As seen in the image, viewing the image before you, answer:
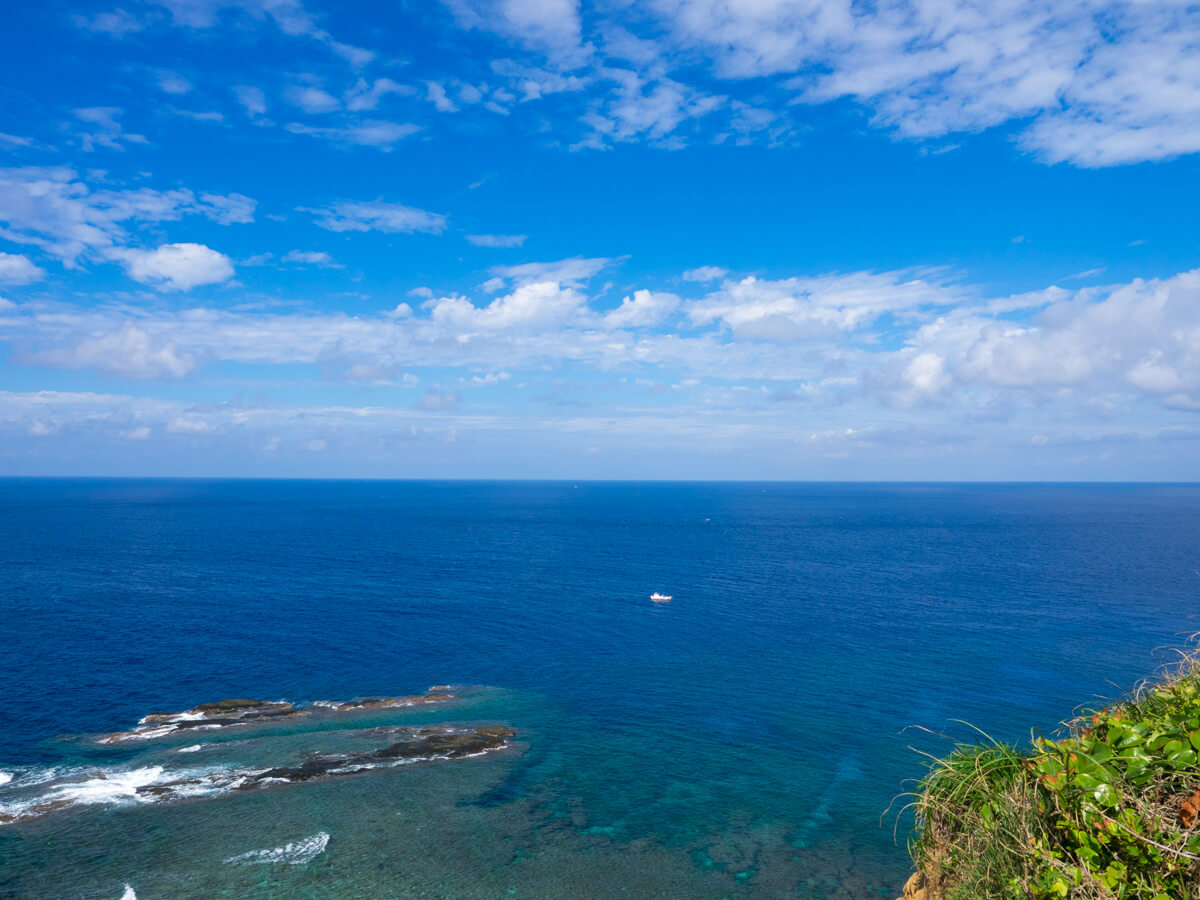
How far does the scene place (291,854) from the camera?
38.5m

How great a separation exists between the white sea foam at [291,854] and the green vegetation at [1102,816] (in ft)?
120

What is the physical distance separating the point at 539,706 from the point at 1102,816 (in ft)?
191

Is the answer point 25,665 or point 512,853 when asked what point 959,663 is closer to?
point 512,853

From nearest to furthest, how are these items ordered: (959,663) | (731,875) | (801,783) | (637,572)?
(731,875), (801,783), (959,663), (637,572)

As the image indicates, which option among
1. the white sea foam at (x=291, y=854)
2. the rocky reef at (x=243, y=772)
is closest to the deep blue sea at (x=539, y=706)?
the white sea foam at (x=291, y=854)

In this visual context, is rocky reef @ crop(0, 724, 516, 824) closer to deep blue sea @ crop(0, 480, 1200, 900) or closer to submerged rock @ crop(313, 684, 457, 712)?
deep blue sea @ crop(0, 480, 1200, 900)

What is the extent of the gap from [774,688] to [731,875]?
107 feet

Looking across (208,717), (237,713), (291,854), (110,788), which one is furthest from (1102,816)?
(208,717)

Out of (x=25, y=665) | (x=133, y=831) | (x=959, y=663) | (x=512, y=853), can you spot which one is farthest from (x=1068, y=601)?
(x=25, y=665)

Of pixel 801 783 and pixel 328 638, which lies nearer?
pixel 801 783

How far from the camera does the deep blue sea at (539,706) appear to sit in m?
38.4

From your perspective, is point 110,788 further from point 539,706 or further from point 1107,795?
point 1107,795

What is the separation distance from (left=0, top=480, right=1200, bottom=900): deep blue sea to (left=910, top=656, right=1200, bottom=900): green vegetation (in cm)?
2641

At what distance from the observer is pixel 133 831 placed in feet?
133
